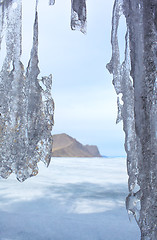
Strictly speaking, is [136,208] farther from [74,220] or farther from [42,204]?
[42,204]

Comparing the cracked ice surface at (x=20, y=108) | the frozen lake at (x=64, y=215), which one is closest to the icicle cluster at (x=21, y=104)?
the cracked ice surface at (x=20, y=108)

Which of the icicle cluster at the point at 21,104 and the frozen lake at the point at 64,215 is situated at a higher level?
the icicle cluster at the point at 21,104

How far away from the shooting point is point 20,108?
7.42 ft

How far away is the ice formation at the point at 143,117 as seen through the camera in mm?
1304

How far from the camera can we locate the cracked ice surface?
2027 millimetres

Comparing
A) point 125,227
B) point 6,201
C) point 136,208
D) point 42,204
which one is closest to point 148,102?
point 136,208

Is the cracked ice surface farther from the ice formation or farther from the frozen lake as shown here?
the ice formation

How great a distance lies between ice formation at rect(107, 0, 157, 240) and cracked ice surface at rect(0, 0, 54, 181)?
0.75 metres

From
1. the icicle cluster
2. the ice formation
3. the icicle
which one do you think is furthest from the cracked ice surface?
the ice formation

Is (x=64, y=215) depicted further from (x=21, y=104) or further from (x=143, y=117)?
(x=143, y=117)

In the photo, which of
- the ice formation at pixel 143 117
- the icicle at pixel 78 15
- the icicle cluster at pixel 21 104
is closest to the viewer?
the ice formation at pixel 143 117

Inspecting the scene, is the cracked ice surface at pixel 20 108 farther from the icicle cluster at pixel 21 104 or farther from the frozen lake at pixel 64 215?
the frozen lake at pixel 64 215

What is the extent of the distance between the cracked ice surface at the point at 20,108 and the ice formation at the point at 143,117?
75 centimetres

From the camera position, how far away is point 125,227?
7.02 ft
